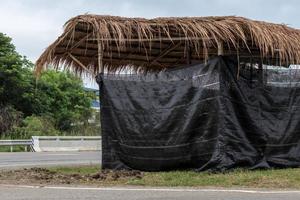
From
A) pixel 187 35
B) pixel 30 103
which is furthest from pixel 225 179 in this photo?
pixel 30 103

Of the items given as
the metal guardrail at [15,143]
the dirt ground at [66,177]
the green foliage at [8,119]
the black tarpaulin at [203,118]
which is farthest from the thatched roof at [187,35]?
the green foliage at [8,119]

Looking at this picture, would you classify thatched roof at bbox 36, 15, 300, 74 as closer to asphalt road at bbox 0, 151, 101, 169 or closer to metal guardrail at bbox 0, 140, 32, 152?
asphalt road at bbox 0, 151, 101, 169

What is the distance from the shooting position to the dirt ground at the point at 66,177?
11688 millimetres

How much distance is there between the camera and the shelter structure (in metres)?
12.8

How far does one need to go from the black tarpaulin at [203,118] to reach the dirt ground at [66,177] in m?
0.83

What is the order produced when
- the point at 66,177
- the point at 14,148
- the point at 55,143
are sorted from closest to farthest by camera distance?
the point at 66,177
the point at 55,143
the point at 14,148

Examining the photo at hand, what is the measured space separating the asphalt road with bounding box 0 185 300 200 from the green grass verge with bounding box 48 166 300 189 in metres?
0.71

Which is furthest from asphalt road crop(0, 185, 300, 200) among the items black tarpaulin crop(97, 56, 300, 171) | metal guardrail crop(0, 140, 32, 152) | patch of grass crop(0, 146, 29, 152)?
patch of grass crop(0, 146, 29, 152)

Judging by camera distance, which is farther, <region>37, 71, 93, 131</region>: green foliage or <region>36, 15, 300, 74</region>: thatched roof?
<region>37, 71, 93, 131</region>: green foliage

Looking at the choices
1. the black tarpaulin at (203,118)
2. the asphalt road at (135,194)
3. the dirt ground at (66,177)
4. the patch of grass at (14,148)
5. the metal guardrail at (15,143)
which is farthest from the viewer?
the patch of grass at (14,148)

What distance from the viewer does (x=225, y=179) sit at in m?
11.4

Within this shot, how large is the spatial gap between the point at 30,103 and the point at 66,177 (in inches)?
1176

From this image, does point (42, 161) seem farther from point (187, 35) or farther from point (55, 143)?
point (55, 143)

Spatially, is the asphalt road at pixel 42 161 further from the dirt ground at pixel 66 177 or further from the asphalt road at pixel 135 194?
the asphalt road at pixel 135 194
